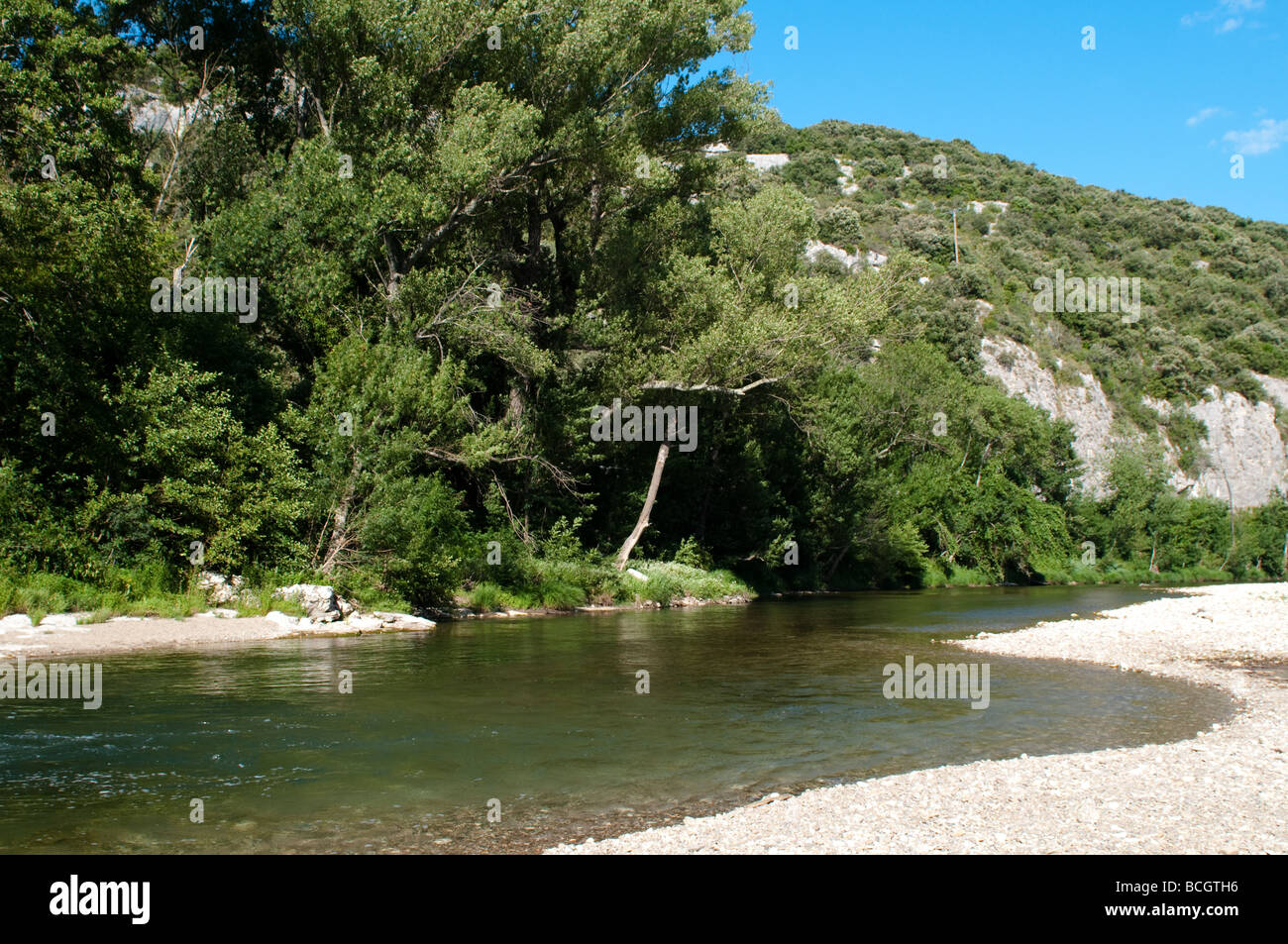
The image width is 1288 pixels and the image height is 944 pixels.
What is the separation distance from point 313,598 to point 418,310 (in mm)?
11455

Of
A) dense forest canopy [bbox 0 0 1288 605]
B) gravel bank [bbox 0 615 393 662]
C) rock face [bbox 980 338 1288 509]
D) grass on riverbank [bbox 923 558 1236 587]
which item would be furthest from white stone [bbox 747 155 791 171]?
gravel bank [bbox 0 615 393 662]

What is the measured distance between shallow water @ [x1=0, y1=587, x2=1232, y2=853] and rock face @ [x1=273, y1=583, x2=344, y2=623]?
119 inches

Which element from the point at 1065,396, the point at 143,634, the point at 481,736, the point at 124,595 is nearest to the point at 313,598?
the point at 124,595

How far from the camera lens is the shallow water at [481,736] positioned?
321 inches

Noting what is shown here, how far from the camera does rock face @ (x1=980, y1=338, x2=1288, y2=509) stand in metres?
80.0

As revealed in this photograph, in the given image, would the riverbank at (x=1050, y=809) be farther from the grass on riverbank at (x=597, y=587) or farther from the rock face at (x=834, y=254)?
the rock face at (x=834, y=254)

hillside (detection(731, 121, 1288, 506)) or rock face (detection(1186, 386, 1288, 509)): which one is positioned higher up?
hillside (detection(731, 121, 1288, 506))

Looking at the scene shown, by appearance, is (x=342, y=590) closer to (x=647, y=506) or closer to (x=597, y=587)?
(x=597, y=587)

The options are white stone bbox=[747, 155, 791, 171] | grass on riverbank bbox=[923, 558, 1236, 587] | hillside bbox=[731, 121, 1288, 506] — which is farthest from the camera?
white stone bbox=[747, 155, 791, 171]

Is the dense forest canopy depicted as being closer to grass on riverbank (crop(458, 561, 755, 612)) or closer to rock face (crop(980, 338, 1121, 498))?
grass on riverbank (crop(458, 561, 755, 612))

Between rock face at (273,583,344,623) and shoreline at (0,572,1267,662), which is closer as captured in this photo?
shoreline at (0,572,1267,662)

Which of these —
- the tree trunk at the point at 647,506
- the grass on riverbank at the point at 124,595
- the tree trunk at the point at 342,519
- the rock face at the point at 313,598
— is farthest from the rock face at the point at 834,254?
the grass on riverbank at the point at 124,595
